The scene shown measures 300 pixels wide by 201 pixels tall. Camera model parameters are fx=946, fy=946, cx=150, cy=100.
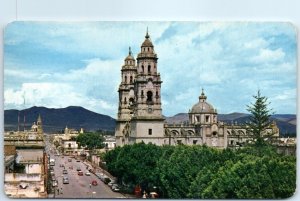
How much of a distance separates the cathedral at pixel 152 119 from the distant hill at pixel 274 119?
0.05 meters

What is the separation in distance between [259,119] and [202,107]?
0.53 metres

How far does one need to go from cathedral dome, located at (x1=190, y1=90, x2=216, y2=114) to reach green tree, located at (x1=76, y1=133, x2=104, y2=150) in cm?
89

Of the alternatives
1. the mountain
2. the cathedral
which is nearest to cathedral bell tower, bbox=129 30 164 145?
the cathedral

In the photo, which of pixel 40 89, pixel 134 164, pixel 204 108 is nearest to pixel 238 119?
pixel 204 108

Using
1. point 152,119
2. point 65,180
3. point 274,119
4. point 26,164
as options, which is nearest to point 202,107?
point 152,119

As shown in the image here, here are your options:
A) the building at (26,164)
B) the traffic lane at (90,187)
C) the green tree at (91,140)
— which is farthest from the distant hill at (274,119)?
the building at (26,164)

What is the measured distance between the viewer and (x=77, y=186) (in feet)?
27.0

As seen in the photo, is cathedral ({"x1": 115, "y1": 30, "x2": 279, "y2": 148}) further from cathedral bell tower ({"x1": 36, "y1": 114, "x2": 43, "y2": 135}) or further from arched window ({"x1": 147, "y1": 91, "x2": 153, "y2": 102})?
cathedral bell tower ({"x1": 36, "y1": 114, "x2": 43, "y2": 135})

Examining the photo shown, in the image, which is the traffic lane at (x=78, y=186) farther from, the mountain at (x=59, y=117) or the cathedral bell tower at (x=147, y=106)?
the cathedral bell tower at (x=147, y=106)

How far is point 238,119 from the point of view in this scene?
8312 millimetres

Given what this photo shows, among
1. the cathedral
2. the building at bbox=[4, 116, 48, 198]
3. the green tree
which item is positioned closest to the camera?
the building at bbox=[4, 116, 48, 198]

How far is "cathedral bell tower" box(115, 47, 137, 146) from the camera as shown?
326 inches

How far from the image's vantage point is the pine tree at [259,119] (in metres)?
8.20

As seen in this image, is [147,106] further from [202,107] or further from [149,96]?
[202,107]
